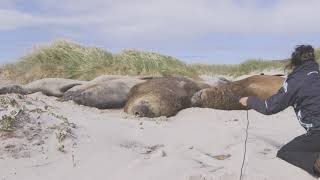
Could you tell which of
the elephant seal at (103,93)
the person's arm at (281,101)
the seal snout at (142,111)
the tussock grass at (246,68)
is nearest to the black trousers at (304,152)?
the person's arm at (281,101)

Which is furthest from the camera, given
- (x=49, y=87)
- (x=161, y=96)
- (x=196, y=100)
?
(x=49, y=87)

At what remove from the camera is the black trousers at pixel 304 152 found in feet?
16.3

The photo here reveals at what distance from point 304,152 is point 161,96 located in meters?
3.15

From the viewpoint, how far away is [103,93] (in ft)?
28.0

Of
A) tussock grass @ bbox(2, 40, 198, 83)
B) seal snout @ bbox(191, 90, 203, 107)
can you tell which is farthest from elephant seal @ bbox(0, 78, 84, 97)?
seal snout @ bbox(191, 90, 203, 107)

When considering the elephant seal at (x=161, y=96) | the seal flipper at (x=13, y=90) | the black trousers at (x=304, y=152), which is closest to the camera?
the black trousers at (x=304, y=152)

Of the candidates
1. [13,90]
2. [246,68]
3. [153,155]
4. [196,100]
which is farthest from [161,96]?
[246,68]

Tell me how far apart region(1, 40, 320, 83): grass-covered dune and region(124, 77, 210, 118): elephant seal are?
149 inches

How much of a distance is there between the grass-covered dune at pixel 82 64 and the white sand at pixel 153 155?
6319 mm

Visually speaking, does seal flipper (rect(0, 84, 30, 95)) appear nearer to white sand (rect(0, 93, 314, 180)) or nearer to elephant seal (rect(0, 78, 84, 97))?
elephant seal (rect(0, 78, 84, 97))

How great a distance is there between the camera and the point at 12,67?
1324 centimetres

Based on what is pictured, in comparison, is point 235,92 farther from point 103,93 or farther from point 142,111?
point 103,93

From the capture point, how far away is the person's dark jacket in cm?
501

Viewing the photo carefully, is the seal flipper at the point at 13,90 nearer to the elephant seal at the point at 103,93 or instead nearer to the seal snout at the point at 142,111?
the elephant seal at the point at 103,93
